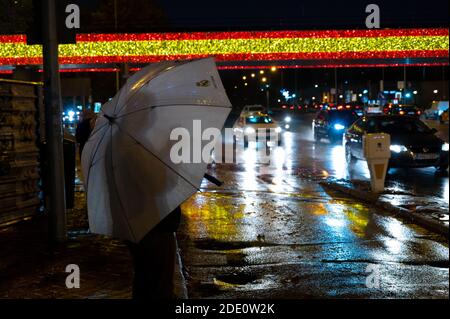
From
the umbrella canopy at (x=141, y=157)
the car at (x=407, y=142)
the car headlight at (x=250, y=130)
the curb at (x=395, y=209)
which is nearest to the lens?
the umbrella canopy at (x=141, y=157)

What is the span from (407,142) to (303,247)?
8.73 meters

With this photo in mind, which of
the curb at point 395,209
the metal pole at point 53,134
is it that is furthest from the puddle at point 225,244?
the curb at point 395,209

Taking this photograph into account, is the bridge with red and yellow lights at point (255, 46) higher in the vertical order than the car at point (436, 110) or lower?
higher

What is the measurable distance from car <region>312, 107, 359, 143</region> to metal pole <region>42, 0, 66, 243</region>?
23.4m

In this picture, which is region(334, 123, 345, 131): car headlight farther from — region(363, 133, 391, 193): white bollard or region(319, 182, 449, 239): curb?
region(363, 133, 391, 193): white bollard

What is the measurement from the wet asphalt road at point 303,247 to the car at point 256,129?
48.3 ft

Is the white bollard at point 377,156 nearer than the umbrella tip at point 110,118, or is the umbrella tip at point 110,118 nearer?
the umbrella tip at point 110,118

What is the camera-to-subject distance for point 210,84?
4.76m

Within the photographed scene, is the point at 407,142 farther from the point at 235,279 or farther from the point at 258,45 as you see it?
the point at 258,45

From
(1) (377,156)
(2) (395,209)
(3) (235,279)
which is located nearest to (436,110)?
(1) (377,156)

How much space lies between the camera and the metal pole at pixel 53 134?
8391mm

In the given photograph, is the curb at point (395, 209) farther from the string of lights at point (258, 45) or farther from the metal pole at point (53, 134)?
the string of lights at point (258, 45)
